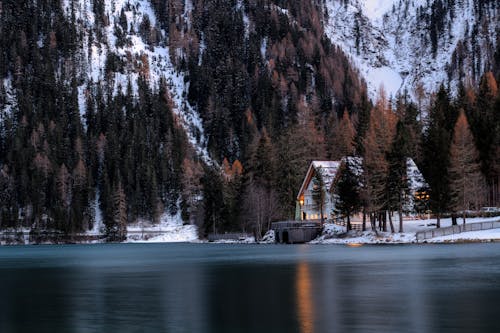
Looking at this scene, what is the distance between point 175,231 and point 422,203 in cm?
9471

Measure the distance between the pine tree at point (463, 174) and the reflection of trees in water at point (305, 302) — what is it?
48071 millimetres

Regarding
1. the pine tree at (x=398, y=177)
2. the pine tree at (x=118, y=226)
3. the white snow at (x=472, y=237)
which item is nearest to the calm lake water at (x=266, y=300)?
the white snow at (x=472, y=237)

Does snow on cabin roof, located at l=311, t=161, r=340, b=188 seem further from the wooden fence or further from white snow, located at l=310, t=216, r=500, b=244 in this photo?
the wooden fence

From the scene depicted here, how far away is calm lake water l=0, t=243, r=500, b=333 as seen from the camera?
78.0ft

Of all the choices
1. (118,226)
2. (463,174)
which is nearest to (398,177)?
(463,174)

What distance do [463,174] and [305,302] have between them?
2517 inches

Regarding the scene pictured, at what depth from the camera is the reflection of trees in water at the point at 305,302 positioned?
2324 cm

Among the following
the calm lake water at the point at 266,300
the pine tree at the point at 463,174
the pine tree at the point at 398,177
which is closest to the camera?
the calm lake water at the point at 266,300

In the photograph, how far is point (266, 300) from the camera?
1194 inches

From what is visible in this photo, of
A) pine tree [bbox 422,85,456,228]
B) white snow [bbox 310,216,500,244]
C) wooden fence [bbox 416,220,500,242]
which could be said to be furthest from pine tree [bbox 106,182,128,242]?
wooden fence [bbox 416,220,500,242]

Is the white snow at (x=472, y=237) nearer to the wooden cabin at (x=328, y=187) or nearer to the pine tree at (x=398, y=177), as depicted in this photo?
the pine tree at (x=398, y=177)

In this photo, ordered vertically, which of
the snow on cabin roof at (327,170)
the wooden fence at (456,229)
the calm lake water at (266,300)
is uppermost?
the snow on cabin roof at (327,170)

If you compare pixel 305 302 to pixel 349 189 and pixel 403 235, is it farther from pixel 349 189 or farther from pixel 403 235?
pixel 349 189

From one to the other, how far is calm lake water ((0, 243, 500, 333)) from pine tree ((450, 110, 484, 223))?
3944cm
